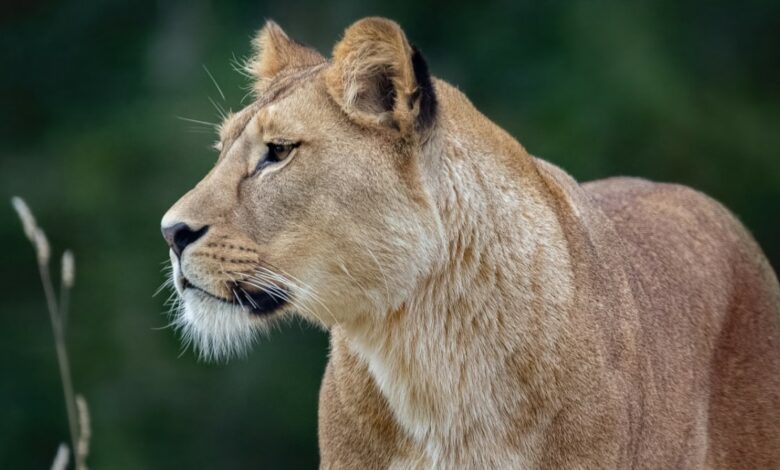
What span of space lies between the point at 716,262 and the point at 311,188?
6.17 ft

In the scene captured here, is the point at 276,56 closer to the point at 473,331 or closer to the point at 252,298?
the point at 252,298

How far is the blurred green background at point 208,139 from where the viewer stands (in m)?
13.7

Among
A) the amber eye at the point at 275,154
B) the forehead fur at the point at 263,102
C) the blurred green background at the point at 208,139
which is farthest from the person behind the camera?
the blurred green background at the point at 208,139

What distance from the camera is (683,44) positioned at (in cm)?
1478

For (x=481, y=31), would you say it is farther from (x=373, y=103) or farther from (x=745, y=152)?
(x=373, y=103)

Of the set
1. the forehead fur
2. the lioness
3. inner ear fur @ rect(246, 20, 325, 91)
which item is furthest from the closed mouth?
inner ear fur @ rect(246, 20, 325, 91)

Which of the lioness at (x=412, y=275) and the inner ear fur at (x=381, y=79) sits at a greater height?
the inner ear fur at (x=381, y=79)

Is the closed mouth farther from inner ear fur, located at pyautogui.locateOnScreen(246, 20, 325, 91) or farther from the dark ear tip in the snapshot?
inner ear fur, located at pyautogui.locateOnScreen(246, 20, 325, 91)

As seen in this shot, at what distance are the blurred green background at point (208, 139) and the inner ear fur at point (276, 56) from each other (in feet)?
24.8

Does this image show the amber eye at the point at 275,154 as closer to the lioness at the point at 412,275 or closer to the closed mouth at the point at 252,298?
the lioness at the point at 412,275

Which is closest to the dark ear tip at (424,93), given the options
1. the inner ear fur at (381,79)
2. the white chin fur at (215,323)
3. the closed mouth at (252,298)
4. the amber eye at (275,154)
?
the inner ear fur at (381,79)

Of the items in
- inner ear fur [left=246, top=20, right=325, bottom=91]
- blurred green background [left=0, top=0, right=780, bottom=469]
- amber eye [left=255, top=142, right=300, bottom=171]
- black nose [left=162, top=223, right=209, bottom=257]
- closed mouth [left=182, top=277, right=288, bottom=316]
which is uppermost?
inner ear fur [left=246, top=20, right=325, bottom=91]

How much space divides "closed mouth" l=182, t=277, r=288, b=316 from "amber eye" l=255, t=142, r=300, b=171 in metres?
0.36

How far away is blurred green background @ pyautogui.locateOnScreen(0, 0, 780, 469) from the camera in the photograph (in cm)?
1374
